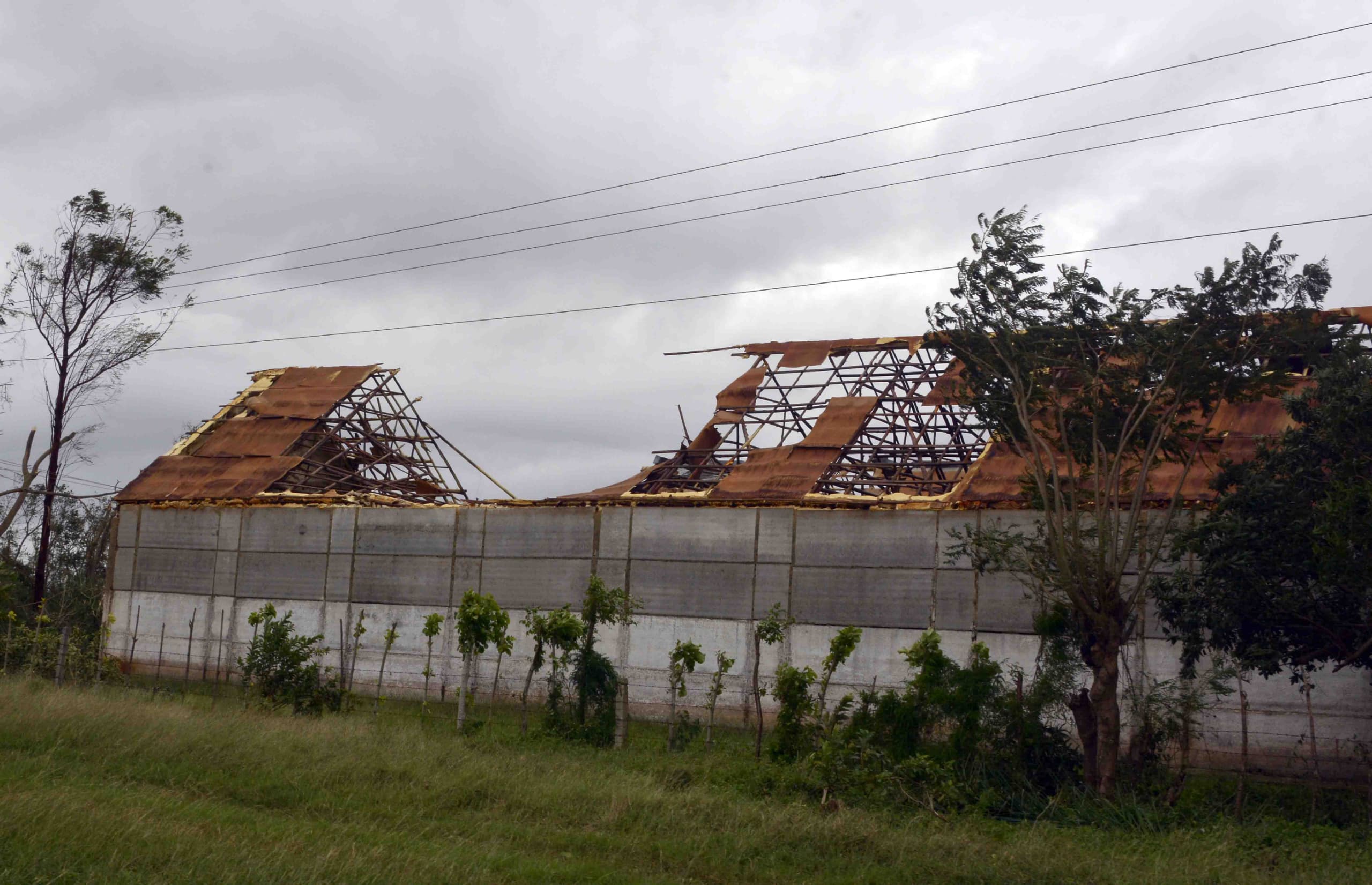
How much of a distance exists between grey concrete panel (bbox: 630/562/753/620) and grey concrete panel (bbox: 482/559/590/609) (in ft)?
3.93

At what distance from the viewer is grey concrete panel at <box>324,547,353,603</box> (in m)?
23.0

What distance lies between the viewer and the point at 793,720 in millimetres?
14555

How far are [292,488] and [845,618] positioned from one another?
43.5 ft

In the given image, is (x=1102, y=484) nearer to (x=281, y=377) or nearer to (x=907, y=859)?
(x=907, y=859)

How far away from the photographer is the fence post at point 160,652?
947 inches

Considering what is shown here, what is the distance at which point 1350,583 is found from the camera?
11.5 metres

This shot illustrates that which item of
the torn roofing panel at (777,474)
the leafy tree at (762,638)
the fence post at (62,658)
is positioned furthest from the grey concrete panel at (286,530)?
the leafy tree at (762,638)

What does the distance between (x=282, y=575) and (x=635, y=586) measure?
26.4ft

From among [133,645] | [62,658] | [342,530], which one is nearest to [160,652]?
[133,645]

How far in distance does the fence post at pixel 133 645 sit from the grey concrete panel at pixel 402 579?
514cm

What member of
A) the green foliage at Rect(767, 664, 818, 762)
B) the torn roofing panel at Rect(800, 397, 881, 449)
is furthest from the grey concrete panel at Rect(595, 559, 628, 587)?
the green foliage at Rect(767, 664, 818, 762)

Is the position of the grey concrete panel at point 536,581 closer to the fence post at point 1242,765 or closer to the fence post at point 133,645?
the fence post at point 133,645

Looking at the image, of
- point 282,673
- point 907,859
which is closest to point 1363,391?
point 907,859

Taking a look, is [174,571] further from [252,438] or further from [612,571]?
[612,571]
